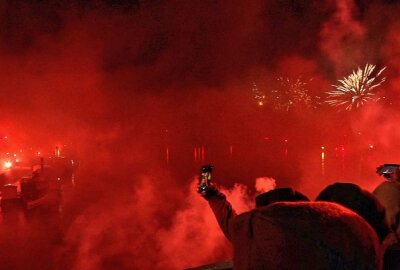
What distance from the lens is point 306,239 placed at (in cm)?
77

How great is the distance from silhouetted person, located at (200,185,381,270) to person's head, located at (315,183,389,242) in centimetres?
44

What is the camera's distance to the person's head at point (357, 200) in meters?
1.27

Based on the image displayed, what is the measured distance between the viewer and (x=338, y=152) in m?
25.1

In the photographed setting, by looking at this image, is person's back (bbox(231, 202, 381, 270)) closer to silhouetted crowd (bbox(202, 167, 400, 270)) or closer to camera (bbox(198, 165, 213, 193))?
silhouetted crowd (bbox(202, 167, 400, 270))

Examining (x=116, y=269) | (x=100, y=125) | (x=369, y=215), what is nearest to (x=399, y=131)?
(x=116, y=269)

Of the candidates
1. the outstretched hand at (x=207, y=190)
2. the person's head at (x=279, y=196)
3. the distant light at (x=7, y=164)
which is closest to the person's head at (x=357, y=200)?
the person's head at (x=279, y=196)

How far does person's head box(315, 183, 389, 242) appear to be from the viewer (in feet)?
4.17

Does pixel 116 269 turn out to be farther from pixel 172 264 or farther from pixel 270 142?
pixel 270 142

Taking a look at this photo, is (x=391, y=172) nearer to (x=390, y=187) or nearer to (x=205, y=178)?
(x=390, y=187)

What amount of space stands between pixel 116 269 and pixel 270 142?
1212 inches

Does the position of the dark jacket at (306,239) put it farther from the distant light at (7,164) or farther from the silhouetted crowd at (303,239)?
the distant light at (7,164)

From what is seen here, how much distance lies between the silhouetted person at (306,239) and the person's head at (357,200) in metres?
0.44

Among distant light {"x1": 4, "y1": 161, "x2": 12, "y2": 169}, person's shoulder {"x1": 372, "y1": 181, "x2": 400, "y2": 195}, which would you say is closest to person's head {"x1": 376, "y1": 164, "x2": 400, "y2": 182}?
person's shoulder {"x1": 372, "y1": 181, "x2": 400, "y2": 195}

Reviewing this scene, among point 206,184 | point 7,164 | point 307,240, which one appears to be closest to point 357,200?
point 307,240
